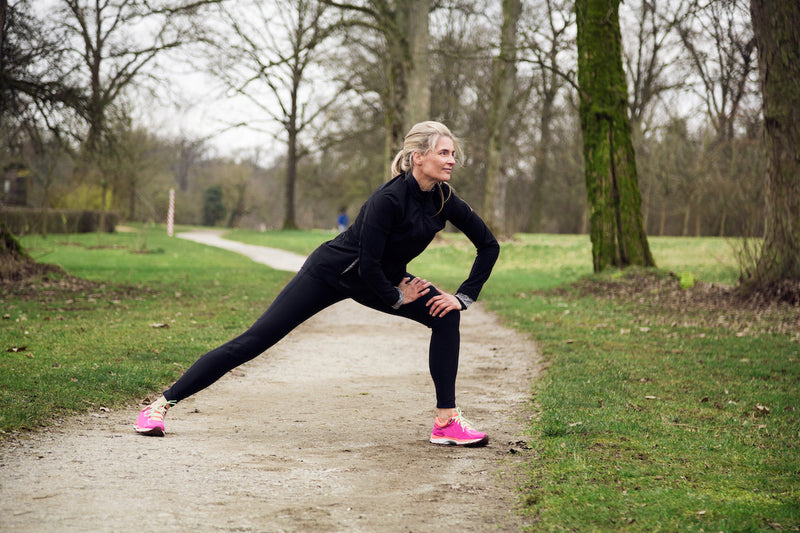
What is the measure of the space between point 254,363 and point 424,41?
19.8m

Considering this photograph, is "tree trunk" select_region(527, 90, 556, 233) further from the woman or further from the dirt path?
the woman

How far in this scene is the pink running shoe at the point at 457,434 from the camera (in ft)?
15.5

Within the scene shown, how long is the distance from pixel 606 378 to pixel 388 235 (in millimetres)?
3324

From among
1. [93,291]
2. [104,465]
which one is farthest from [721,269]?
[104,465]

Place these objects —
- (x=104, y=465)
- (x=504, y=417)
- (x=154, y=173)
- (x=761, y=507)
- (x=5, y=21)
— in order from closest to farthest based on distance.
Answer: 1. (x=761, y=507)
2. (x=104, y=465)
3. (x=504, y=417)
4. (x=5, y=21)
5. (x=154, y=173)

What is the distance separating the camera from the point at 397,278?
4.69 meters

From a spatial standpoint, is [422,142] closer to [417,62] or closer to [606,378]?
[606,378]

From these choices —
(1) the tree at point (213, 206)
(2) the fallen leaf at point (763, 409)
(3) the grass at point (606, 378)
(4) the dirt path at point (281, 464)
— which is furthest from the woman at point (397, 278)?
(1) the tree at point (213, 206)

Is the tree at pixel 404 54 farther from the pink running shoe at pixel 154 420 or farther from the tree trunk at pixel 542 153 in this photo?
the pink running shoe at pixel 154 420

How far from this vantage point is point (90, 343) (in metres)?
7.75

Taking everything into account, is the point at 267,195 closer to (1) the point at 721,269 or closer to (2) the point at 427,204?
(1) the point at 721,269

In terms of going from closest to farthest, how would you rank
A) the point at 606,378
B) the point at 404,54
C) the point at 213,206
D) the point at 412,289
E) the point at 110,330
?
the point at 412,289
the point at 606,378
the point at 110,330
the point at 404,54
the point at 213,206

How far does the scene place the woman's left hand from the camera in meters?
4.70

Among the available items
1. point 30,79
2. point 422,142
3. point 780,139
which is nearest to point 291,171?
point 30,79
